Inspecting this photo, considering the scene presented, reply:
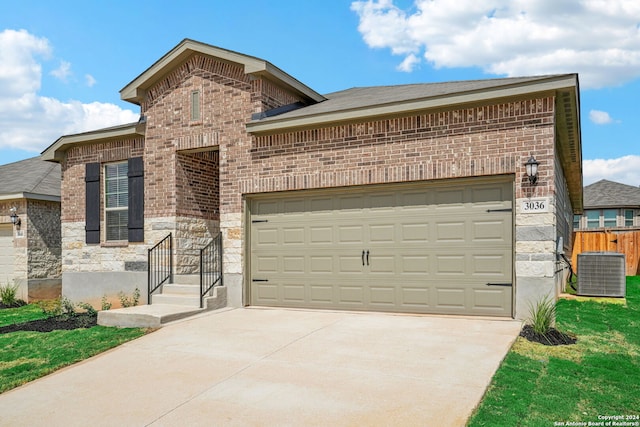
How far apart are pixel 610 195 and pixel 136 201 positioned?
2592 cm

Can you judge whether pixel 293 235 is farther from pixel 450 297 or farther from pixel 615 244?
pixel 615 244

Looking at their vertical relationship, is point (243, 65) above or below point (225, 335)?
above

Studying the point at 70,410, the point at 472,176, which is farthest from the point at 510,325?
the point at 70,410

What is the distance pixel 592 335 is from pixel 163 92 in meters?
9.66

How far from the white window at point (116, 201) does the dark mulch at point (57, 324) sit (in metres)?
2.77

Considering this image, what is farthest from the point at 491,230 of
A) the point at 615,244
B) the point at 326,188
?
the point at 615,244

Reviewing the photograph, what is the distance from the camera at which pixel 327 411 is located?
14.4 feet

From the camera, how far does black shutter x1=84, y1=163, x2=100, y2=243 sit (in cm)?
1237

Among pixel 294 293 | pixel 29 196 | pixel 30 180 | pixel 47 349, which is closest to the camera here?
pixel 47 349

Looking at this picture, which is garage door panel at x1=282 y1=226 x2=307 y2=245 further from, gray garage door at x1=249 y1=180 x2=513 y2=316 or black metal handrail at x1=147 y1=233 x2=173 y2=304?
black metal handrail at x1=147 y1=233 x2=173 y2=304

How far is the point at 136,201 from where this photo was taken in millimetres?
11617

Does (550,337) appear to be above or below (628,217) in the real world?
below

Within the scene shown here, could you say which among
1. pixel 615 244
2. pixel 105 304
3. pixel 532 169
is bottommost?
pixel 105 304

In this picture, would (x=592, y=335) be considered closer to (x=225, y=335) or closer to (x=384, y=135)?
(x=384, y=135)
